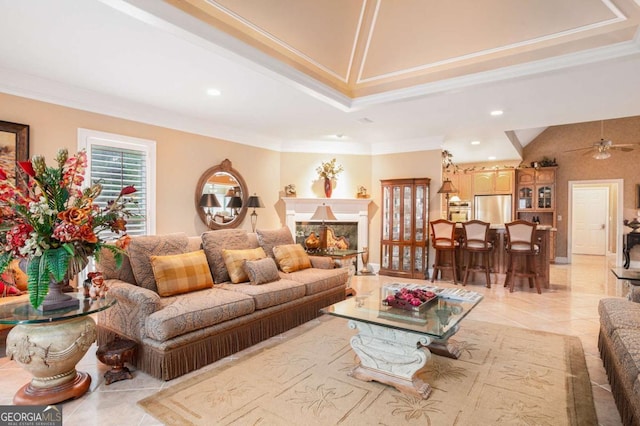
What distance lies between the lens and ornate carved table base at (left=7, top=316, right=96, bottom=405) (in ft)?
6.92

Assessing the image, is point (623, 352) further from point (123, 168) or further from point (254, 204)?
point (123, 168)

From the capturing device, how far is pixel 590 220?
406 inches

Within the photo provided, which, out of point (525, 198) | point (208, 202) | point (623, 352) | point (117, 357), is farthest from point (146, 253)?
point (525, 198)

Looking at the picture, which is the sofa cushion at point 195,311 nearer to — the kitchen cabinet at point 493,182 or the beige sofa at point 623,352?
the beige sofa at point 623,352

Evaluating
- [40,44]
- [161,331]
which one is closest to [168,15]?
[40,44]

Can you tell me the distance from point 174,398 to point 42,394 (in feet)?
2.55

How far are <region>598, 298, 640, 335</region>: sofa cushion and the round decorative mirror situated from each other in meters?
4.68

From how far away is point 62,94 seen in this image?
379 centimetres

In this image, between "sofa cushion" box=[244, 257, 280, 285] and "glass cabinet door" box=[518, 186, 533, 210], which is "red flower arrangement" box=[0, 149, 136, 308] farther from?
"glass cabinet door" box=[518, 186, 533, 210]

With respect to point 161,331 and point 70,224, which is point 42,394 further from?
point 70,224

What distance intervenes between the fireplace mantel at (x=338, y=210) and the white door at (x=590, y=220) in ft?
23.9

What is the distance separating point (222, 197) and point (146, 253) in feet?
8.01

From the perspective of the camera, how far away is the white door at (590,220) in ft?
33.2

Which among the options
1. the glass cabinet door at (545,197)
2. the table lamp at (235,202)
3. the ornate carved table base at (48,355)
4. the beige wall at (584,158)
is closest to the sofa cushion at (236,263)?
the ornate carved table base at (48,355)
